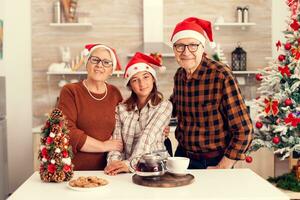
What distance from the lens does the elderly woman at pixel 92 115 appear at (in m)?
2.87

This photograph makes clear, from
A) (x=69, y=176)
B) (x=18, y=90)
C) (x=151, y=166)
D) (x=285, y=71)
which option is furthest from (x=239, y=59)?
(x=69, y=176)

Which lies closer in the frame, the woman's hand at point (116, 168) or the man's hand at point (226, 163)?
the woman's hand at point (116, 168)

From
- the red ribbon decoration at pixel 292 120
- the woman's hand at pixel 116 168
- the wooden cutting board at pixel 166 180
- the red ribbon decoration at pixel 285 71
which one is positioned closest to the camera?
the wooden cutting board at pixel 166 180

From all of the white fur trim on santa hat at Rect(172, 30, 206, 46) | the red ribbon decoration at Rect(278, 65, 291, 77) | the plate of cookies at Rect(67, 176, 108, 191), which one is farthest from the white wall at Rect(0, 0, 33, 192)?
Result: the plate of cookies at Rect(67, 176, 108, 191)

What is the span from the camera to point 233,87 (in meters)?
2.82

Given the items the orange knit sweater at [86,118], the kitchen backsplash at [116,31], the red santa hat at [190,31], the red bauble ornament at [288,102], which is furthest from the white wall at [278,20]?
the orange knit sweater at [86,118]

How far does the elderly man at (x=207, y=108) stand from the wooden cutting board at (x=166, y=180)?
1.83 feet

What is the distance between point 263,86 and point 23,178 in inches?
117

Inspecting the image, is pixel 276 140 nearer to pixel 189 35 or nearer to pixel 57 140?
pixel 189 35

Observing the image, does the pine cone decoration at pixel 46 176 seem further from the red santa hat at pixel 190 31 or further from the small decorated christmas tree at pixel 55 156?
the red santa hat at pixel 190 31

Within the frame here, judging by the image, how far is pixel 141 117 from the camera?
9.62 feet

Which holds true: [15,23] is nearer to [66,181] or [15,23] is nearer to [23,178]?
[23,178]

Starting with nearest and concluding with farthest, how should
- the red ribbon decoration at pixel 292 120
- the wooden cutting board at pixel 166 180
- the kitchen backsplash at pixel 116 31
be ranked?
the wooden cutting board at pixel 166 180, the red ribbon decoration at pixel 292 120, the kitchen backsplash at pixel 116 31

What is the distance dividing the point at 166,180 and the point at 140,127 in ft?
2.12
